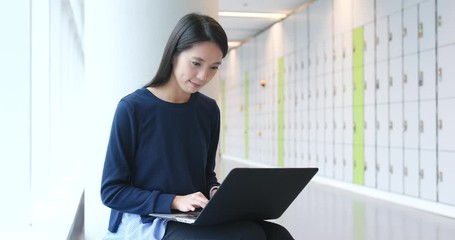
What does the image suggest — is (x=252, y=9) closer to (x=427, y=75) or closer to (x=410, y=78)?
(x=410, y=78)

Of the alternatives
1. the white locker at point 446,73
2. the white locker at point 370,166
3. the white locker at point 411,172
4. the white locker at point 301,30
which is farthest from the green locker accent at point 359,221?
the white locker at point 301,30

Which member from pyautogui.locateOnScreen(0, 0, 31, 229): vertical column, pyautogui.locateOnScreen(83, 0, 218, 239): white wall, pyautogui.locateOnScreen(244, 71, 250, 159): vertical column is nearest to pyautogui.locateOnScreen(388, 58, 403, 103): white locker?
pyautogui.locateOnScreen(83, 0, 218, 239): white wall

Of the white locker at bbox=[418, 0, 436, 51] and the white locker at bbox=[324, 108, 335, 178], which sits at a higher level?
the white locker at bbox=[418, 0, 436, 51]

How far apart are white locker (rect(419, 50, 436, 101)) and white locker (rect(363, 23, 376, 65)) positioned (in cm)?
159

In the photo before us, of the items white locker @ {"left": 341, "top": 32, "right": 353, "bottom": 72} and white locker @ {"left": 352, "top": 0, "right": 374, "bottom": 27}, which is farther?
white locker @ {"left": 341, "top": 32, "right": 353, "bottom": 72}

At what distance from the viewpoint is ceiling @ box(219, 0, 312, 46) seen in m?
13.5

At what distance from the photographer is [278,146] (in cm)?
1611

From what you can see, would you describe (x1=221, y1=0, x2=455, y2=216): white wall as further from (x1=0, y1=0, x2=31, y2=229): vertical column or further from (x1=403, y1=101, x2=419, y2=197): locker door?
(x1=0, y1=0, x2=31, y2=229): vertical column

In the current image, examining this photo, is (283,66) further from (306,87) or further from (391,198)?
(391,198)

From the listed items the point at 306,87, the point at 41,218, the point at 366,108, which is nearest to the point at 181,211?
the point at 41,218

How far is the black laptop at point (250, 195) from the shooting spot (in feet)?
5.94

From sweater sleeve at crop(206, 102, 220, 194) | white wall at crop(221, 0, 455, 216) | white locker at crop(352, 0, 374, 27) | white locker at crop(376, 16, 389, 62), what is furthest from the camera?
white locker at crop(352, 0, 374, 27)

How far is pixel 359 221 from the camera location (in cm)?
676

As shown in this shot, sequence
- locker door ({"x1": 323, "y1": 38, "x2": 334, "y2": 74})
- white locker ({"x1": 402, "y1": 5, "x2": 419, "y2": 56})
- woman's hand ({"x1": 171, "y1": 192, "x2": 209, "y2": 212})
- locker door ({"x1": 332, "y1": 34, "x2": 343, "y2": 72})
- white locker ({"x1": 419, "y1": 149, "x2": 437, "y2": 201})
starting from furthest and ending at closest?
locker door ({"x1": 323, "y1": 38, "x2": 334, "y2": 74}) < locker door ({"x1": 332, "y1": 34, "x2": 343, "y2": 72}) < white locker ({"x1": 402, "y1": 5, "x2": 419, "y2": 56}) < white locker ({"x1": 419, "y1": 149, "x2": 437, "y2": 201}) < woman's hand ({"x1": 171, "y1": 192, "x2": 209, "y2": 212})
